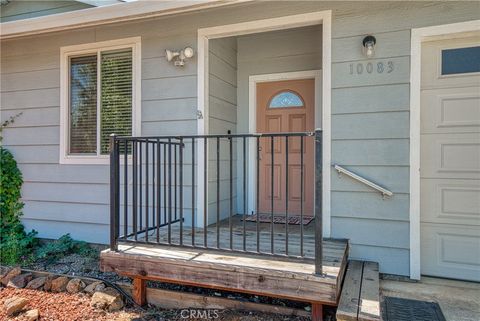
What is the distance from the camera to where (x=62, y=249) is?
3.71 m

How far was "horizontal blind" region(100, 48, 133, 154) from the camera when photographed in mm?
3721

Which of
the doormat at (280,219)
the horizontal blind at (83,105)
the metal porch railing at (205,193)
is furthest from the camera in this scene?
the horizontal blind at (83,105)

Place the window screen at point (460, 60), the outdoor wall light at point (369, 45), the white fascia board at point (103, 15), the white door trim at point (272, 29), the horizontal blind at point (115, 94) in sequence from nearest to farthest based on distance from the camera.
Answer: the window screen at point (460, 60)
the outdoor wall light at point (369, 45)
the white door trim at point (272, 29)
the white fascia board at point (103, 15)
the horizontal blind at point (115, 94)

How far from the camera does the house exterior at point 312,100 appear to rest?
2.72 meters

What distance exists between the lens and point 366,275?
8.21ft

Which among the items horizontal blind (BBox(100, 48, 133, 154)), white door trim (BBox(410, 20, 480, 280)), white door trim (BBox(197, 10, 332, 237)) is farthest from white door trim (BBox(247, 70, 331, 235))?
horizontal blind (BBox(100, 48, 133, 154))

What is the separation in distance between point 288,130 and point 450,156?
172cm

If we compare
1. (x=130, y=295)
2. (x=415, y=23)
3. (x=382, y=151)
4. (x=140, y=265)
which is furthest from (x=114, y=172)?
(x=415, y=23)

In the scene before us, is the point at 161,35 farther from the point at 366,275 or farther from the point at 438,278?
the point at 438,278

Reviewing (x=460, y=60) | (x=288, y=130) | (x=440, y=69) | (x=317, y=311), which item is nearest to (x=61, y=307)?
(x=317, y=311)

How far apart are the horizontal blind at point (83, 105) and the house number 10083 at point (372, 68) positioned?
2867mm

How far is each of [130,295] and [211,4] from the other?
106 inches

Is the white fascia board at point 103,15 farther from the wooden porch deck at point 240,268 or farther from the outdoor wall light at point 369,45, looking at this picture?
the wooden porch deck at point 240,268

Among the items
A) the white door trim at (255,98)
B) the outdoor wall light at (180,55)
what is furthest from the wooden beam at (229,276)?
the outdoor wall light at (180,55)
